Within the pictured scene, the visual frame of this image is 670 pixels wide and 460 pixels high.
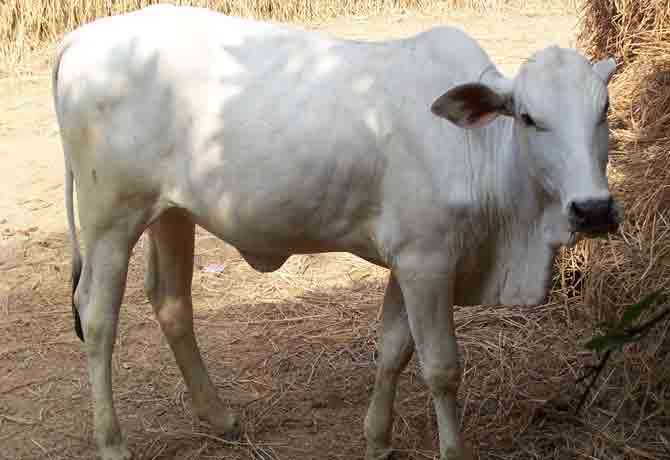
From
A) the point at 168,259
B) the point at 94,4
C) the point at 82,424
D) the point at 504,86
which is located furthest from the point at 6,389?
the point at 94,4

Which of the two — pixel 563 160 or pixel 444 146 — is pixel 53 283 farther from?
pixel 563 160

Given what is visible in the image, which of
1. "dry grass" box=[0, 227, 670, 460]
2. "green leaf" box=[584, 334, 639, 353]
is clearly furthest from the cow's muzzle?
"dry grass" box=[0, 227, 670, 460]

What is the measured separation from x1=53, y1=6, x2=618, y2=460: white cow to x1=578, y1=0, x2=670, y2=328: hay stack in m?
1.13

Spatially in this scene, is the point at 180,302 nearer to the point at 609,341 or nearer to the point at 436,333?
the point at 436,333

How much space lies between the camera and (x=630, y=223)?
4.09m

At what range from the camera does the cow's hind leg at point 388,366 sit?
3.26 m

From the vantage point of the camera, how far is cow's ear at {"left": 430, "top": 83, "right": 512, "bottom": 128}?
8.47ft

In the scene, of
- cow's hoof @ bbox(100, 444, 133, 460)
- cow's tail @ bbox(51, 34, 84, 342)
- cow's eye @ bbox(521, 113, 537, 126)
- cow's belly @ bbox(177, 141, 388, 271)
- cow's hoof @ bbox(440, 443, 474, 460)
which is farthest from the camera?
cow's hoof @ bbox(100, 444, 133, 460)

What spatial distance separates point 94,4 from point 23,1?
607 mm

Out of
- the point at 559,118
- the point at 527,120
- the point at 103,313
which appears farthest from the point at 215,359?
the point at 559,118

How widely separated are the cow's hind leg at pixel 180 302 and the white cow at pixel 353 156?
0.20 meters

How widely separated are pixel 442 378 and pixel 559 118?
920mm

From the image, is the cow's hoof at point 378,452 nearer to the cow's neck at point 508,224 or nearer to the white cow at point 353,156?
the white cow at point 353,156

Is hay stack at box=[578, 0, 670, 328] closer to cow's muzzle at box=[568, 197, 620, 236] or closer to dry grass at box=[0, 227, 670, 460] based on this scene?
dry grass at box=[0, 227, 670, 460]
